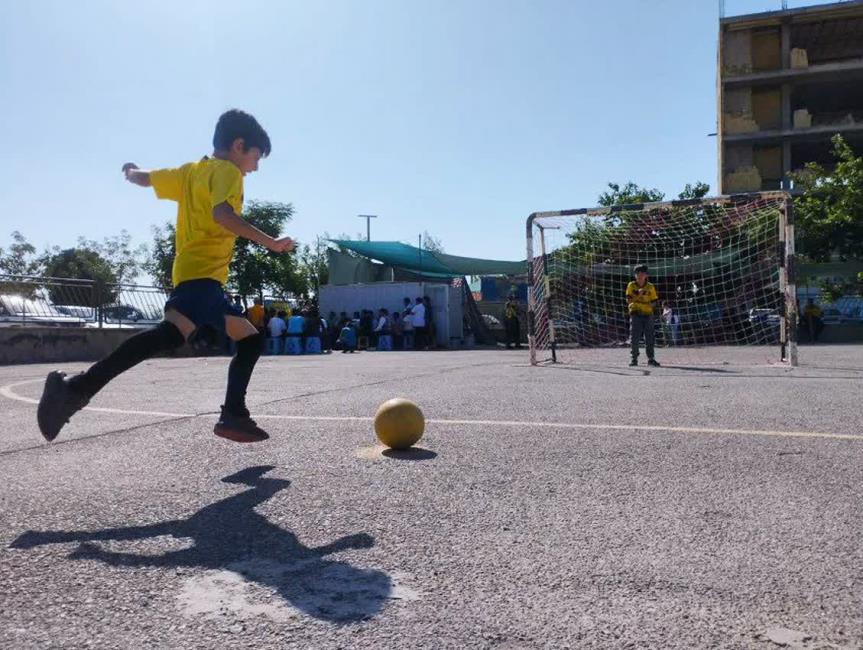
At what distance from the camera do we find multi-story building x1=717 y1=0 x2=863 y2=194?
4172cm

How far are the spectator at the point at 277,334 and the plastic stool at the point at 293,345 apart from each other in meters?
0.26

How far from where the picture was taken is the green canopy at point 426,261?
105 feet

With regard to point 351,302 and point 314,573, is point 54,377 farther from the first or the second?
point 351,302

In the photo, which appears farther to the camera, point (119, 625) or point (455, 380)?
point (455, 380)

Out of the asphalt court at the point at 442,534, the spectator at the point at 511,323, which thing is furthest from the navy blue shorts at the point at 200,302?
the spectator at the point at 511,323

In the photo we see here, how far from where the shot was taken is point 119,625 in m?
1.90

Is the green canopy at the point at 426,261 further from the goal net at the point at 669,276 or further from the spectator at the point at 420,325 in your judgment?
the goal net at the point at 669,276

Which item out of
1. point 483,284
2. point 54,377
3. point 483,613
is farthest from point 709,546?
point 483,284

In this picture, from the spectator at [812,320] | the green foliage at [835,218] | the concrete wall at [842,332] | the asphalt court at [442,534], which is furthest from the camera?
the green foliage at [835,218]

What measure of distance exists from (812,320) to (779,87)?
22.9m

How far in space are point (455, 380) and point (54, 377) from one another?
5.87 m

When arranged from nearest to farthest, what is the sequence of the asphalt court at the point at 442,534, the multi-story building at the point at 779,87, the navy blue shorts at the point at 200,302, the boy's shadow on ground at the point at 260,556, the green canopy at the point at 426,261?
the asphalt court at the point at 442,534
the boy's shadow on ground at the point at 260,556
the navy blue shorts at the point at 200,302
the green canopy at the point at 426,261
the multi-story building at the point at 779,87

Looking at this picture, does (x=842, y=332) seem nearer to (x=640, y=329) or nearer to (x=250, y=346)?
(x=640, y=329)

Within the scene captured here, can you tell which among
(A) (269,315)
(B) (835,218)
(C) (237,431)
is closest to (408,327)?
(A) (269,315)
